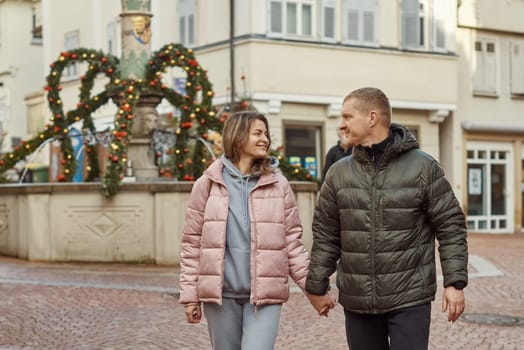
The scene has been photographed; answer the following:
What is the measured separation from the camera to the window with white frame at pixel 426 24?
94.3 ft

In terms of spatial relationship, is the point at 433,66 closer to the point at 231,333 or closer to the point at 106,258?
the point at 106,258

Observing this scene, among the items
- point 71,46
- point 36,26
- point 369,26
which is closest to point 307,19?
point 369,26

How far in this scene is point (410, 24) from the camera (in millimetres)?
28719

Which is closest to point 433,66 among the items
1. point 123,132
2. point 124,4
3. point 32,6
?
point 124,4

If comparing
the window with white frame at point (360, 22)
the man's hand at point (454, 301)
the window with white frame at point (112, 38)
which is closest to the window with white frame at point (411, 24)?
the window with white frame at point (360, 22)

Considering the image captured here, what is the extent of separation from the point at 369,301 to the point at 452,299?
0.37m

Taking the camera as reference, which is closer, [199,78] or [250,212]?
[250,212]

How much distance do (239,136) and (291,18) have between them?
21.5 m

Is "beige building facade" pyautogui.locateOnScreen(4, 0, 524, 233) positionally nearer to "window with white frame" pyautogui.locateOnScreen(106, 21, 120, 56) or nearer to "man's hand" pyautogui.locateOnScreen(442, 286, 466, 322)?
"window with white frame" pyautogui.locateOnScreen(106, 21, 120, 56)

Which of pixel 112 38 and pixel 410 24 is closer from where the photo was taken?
pixel 410 24

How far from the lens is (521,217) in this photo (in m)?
32.0

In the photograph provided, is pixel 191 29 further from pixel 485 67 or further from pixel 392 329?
pixel 392 329

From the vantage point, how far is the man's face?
5133 millimetres

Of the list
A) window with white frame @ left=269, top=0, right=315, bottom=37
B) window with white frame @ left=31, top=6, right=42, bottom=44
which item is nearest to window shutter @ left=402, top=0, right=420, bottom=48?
window with white frame @ left=269, top=0, right=315, bottom=37
